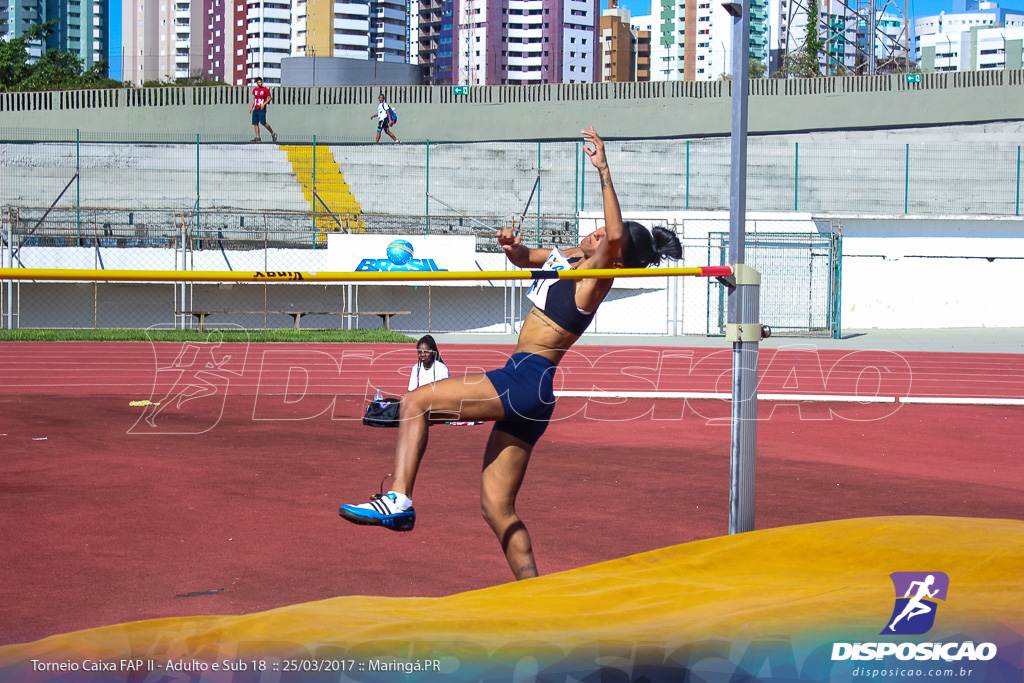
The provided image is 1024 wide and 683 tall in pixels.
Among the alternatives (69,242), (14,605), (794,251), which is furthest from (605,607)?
(69,242)

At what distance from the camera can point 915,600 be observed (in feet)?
10.5

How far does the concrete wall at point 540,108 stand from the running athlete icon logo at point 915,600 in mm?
30998

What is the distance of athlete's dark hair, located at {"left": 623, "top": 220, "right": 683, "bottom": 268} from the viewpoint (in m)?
4.38

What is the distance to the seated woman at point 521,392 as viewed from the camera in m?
3.89

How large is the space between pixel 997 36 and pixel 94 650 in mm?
155789

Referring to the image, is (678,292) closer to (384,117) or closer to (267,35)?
(384,117)

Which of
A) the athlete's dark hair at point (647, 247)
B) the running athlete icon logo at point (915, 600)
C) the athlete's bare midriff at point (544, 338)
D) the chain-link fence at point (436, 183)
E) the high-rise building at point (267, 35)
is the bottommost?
the running athlete icon logo at point (915, 600)

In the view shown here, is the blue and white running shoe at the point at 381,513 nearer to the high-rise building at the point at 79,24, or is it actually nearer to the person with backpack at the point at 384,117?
the person with backpack at the point at 384,117

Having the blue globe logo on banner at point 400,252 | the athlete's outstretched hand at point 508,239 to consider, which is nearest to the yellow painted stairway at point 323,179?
the blue globe logo on banner at point 400,252

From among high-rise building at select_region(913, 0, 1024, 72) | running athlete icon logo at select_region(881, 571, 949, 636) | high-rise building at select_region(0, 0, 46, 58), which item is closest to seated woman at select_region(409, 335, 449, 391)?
running athlete icon logo at select_region(881, 571, 949, 636)

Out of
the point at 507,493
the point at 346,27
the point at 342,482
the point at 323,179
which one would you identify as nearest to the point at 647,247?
the point at 507,493

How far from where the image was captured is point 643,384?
1551 centimetres

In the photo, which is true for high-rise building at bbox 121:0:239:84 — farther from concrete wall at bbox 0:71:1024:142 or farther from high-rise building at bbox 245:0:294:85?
concrete wall at bbox 0:71:1024:142

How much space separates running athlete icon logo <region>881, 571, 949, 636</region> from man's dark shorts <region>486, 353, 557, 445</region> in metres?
1.50
